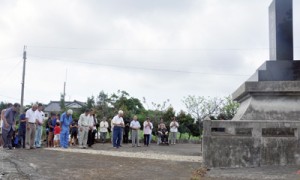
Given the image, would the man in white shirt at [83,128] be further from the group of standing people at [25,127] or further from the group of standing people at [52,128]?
the group of standing people at [25,127]

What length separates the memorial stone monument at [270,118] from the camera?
27.2 ft

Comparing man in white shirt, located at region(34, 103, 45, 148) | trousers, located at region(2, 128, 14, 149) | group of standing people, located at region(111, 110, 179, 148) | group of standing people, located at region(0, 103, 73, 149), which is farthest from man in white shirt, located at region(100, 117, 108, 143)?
trousers, located at region(2, 128, 14, 149)

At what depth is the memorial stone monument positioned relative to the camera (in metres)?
8.29

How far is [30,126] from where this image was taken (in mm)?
13727

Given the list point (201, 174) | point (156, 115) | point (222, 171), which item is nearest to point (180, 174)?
point (201, 174)

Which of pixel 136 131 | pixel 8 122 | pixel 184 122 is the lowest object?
pixel 136 131

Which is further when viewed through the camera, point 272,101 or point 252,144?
point 272,101

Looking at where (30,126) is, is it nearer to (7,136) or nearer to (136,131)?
(7,136)

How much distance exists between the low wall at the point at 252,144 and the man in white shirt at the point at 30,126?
7.40 meters

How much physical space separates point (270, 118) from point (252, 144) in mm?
1193

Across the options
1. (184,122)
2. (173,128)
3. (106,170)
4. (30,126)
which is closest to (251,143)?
(106,170)

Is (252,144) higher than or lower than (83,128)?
lower

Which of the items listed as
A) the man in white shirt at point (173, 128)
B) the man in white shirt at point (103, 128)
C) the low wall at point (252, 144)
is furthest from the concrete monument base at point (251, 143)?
the man in white shirt at point (173, 128)

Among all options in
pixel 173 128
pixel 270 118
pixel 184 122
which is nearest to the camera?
pixel 270 118
